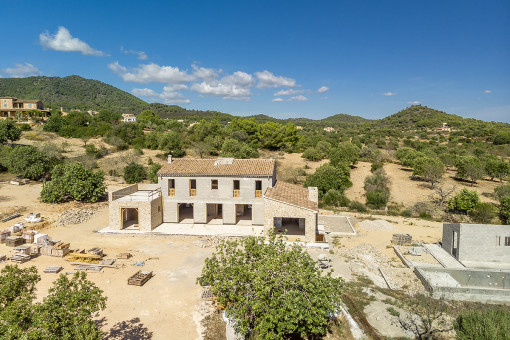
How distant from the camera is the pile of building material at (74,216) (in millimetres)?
24484

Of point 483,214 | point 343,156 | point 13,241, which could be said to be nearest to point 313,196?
point 483,214

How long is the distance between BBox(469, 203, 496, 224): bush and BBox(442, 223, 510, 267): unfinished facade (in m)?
10.6

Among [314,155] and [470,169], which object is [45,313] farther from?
[314,155]

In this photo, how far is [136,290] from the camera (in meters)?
14.5

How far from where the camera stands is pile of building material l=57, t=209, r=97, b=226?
964 inches

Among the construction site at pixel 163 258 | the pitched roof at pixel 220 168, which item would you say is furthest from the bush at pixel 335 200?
the pitched roof at pixel 220 168

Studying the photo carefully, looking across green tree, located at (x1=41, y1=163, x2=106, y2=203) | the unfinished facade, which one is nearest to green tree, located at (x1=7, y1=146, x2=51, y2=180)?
green tree, located at (x1=41, y1=163, x2=106, y2=203)

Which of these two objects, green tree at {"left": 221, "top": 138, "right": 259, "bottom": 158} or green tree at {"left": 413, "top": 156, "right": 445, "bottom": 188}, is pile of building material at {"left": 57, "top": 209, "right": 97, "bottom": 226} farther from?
green tree at {"left": 413, "top": 156, "right": 445, "bottom": 188}

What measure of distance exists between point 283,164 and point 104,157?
31.9 meters

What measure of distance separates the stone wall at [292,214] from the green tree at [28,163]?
31501mm

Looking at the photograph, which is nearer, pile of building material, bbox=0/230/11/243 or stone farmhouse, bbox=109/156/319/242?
pile of building material, bbox=0/230/11/243

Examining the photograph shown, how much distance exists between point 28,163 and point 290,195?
33.4 metres

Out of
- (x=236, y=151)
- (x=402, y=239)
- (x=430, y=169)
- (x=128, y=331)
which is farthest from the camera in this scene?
(x=236, y=151)

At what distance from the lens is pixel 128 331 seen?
1151cm
